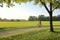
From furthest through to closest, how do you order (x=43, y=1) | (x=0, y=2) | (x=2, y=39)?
1. (x=43, y=1)
2. (x=0, y=2)
3. (x=2, y=39)

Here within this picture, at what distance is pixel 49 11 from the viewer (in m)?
27.6

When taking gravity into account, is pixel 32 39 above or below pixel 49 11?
below

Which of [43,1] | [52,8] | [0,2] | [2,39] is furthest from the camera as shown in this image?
[52,8]

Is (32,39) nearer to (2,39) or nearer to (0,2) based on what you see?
(2,39)

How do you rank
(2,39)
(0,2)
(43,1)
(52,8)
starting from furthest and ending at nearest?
(52,8) → (43,1) → (0,2) → (2,39)

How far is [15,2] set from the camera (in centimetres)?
2672

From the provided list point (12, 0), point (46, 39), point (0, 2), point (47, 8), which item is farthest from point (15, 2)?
point (46, 39)

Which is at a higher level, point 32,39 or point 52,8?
point 52,8

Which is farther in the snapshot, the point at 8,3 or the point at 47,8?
the point at 47,8

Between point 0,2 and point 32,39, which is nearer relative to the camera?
point 32,39

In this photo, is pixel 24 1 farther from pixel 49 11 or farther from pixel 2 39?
pixel 2 39

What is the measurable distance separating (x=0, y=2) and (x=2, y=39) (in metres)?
7.44

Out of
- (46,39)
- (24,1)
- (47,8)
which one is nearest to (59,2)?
(47,8)

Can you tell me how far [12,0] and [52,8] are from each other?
6440mm
